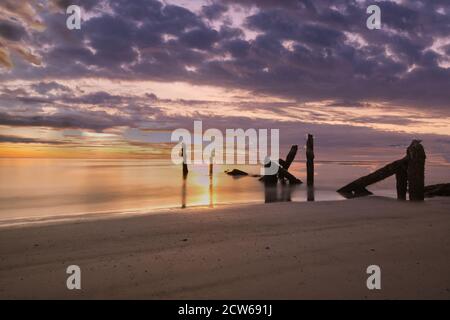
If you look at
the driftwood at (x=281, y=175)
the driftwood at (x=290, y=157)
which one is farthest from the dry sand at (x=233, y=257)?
the driftwood at (x=290, y=157)

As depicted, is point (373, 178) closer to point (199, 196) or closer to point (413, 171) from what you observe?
point (413, 171)

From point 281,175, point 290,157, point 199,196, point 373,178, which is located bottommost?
point 199,196

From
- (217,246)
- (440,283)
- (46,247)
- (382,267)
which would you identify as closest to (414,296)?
(440,283)

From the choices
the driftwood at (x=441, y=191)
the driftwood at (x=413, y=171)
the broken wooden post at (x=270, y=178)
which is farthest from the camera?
the broken wooden post at (x=270, y=178)

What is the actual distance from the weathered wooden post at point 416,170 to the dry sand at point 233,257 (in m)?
3.83

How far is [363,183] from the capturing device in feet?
50.5

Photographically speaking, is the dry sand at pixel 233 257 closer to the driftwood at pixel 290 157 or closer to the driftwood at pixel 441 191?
the driftwood at pixel 441 191

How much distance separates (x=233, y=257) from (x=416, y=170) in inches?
359

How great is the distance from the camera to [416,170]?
1136cm

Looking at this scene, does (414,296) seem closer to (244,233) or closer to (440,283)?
(440,283)

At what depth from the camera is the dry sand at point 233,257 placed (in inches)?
141

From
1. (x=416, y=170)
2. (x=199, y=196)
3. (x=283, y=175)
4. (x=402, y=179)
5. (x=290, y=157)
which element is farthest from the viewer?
(x=290, y=157)

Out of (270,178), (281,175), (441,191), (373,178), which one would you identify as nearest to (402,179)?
(373,178)
